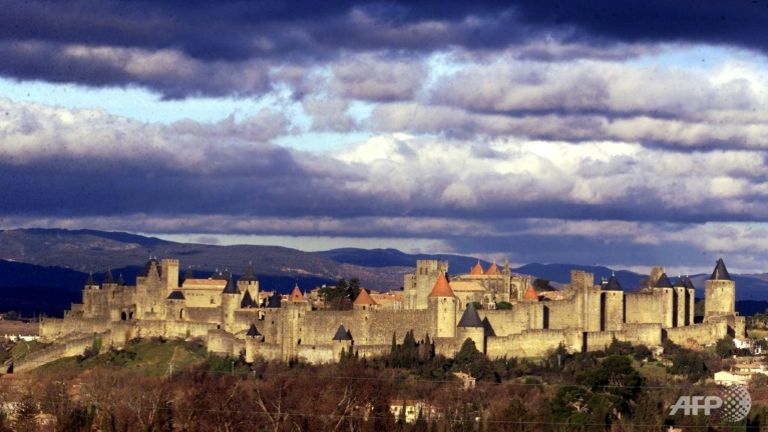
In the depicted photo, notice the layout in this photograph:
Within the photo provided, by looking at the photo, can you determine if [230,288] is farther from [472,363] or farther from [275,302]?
[472,363]

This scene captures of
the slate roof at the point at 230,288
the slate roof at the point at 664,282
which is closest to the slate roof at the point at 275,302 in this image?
the slate roof at the point at 230,288

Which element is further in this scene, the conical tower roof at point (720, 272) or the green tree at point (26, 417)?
the conical tower roof at point (720, 272)

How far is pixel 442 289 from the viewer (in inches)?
3068

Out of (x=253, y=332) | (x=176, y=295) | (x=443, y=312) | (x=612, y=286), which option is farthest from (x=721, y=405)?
(x=176, y=295)

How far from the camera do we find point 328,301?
9025cm

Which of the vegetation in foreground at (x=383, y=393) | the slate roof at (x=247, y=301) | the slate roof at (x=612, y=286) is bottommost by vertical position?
the vegetation in foreground at (x=383, y=393)

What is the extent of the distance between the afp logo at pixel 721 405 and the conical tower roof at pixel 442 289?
14923 mm

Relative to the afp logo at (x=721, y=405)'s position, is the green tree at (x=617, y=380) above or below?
above

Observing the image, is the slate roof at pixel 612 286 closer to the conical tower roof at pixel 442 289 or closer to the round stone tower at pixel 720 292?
the round stone tower at pixel 720 292

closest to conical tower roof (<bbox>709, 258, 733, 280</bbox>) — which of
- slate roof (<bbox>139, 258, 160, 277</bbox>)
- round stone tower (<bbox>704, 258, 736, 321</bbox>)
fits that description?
round stone tower (<bbox>704, 258, 736, 321</bbox>)

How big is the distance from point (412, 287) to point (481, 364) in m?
11.6

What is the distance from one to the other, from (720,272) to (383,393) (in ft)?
72.0

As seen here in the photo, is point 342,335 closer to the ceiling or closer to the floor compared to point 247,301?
closer to the floor

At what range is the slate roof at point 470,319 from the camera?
75.4 meters
